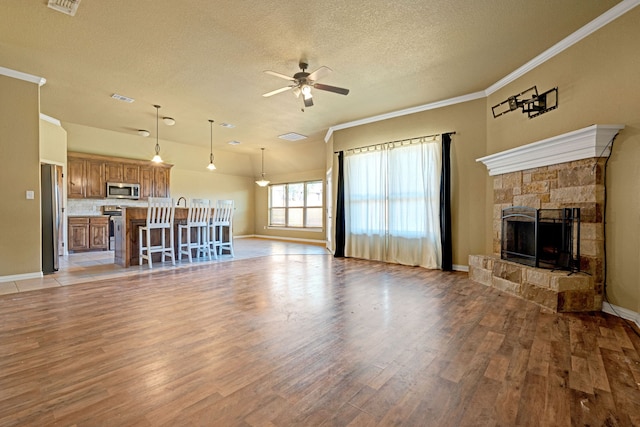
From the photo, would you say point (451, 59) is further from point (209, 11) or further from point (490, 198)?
point (209, 11)

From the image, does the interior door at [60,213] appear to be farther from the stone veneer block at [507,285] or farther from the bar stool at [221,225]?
the stone veneer block at [507,285]

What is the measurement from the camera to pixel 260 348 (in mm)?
2117

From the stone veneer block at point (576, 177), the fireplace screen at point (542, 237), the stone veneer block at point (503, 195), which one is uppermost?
the stone veneer block at point (576, 177)

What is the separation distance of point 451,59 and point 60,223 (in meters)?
8.25

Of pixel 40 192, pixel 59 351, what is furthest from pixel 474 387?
pixel 40 192

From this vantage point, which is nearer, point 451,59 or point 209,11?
point 209,11

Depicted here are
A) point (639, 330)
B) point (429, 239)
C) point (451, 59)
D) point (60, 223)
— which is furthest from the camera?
point (60, 223)

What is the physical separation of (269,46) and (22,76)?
3698 millimetres

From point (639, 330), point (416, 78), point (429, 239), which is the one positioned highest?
point (416, 78)

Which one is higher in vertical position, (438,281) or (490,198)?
(490,198)

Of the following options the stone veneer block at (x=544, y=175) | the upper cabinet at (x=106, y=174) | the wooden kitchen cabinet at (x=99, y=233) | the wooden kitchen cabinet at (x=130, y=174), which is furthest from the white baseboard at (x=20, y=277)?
the stone veneer block at (x=544, y=175)

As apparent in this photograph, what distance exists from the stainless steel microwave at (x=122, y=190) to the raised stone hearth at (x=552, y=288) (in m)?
8.50

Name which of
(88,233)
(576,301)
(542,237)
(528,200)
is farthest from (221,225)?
(576,301)

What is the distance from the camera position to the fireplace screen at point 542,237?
10.3 ft
